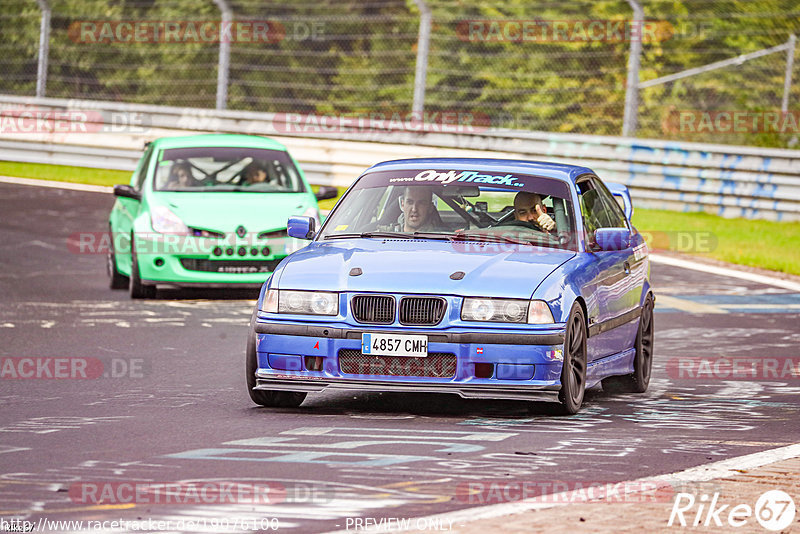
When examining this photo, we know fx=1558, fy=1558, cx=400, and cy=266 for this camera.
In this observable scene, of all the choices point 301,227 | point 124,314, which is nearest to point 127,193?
point 124,314

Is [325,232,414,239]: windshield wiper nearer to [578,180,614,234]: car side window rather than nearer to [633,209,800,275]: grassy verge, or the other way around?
[578,180,614,234]: car side window

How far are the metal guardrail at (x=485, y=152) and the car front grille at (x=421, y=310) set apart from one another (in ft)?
49.7

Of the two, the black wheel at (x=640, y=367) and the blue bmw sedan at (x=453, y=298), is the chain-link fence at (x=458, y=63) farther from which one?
the blue bmw sedan at (x=453, y=298)

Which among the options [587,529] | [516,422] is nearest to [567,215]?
[516,422]

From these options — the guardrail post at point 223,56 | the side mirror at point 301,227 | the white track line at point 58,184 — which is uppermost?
the guardrail post at point 223,56

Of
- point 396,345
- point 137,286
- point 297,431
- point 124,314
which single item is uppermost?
point 396,345

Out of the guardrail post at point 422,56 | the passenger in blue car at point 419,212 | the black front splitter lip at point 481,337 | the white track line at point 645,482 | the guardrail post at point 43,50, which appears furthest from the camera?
the guardrail post at point 43,50

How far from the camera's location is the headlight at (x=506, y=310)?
319 inches

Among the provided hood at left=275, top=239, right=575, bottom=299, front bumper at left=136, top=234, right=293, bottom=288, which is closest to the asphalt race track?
hood at left=275, top=239, right=575, bottom=299

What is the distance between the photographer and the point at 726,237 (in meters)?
20.8

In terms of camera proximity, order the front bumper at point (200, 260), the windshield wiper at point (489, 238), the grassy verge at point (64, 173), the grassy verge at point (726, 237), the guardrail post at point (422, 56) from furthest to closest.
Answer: the grassy verge at point (64, 173) < the guardrail post at point (422, 56) < the grassy verge at point (726, 237) < the front bumper at point (200, 260) < the windshield wiper at point (489, 238)

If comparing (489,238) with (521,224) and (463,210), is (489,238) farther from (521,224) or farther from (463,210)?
(463,210)

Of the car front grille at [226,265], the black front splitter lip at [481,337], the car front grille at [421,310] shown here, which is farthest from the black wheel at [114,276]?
the car front grille at [421,310]

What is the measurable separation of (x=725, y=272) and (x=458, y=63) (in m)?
20.7
